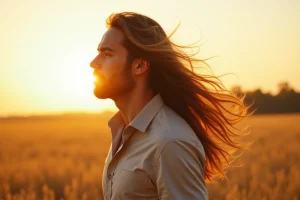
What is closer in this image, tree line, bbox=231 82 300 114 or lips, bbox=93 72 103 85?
lips, bbox=93 72 103 85

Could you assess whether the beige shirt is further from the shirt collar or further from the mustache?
the mustache

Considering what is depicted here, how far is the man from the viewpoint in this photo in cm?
262

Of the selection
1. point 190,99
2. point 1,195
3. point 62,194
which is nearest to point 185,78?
point 190,99

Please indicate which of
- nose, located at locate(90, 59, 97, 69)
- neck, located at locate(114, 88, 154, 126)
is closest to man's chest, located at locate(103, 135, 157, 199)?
neck, located at locate(114, 88, 154, 126)

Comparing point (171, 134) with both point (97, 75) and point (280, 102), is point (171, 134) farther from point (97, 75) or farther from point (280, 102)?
point (280, 102)

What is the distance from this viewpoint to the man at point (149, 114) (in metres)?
2.62

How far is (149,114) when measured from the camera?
2.96 metres

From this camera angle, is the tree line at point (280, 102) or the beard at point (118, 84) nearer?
the beard at point (118, 84)

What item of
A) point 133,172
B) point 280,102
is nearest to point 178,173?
point 133,172

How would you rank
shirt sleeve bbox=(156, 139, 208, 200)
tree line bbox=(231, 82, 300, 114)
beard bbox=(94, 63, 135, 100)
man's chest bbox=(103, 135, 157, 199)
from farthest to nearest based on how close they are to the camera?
tree line bbox=(231, 82, 300, 114) < beard bbox=(94, 63, 135, 100) < man's chest bbox=(103, 135, 157, 199) < shirt sleeve bbox=(156, 139, 208, 200)

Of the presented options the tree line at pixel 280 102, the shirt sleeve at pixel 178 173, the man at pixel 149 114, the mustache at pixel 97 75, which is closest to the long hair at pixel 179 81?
the man at pixel 149 114

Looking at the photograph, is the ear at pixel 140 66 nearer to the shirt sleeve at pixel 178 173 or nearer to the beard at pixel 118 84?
the beard at pixel 118 84

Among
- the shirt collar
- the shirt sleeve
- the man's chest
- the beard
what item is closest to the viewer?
the shirt sleeve

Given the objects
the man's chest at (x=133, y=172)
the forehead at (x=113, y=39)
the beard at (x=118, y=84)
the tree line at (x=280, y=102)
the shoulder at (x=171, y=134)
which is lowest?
the tree line at (x=280, y=102)
